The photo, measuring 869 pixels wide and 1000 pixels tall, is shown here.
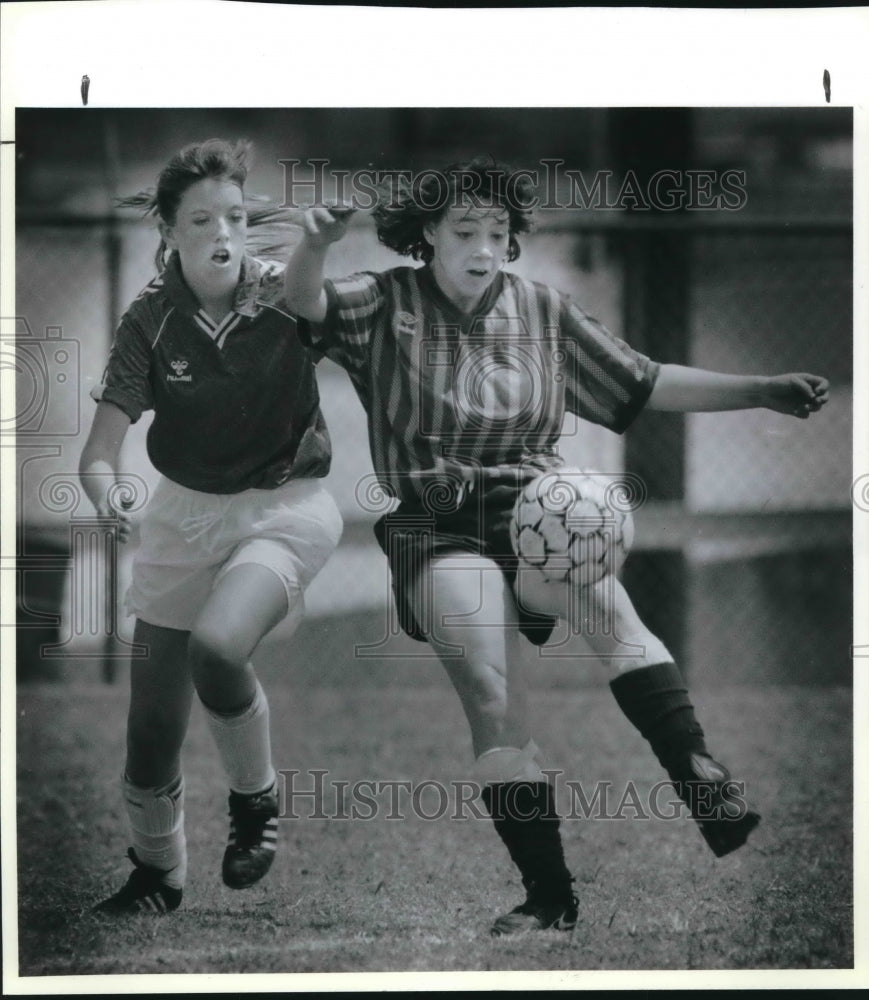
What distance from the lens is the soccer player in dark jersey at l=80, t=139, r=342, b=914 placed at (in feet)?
11.1

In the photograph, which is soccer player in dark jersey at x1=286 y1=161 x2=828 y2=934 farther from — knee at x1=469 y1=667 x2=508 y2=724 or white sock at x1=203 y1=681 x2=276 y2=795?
white sock at x1=203 y1=681 x2=276 y2=795

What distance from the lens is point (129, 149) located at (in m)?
3.38

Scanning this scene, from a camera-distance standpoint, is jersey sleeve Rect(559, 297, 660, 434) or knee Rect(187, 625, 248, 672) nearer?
knee Rect(187, 625, 248, 672)

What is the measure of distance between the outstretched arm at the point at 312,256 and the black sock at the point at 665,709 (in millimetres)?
1142

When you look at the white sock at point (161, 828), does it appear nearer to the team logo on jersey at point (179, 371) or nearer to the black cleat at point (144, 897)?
the black cleat at point (144, 897)

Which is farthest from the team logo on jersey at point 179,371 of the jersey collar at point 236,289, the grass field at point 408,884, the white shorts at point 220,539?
the grass field at point 408,884

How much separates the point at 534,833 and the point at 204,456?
1.15m

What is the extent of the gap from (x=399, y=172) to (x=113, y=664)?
133cm

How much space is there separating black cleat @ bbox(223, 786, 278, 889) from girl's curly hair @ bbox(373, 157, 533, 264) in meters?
1.32

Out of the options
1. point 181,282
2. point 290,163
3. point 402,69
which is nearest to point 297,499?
point 181,282

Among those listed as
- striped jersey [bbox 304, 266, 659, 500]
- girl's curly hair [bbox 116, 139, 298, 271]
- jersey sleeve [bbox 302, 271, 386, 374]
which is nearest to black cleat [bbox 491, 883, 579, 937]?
striped jersey [bbox 304, 266, 659, 500]

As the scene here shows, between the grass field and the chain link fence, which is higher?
the chain link fence

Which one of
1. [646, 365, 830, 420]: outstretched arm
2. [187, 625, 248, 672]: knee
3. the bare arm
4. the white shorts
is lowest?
[187, 625, 248, 672]: knee

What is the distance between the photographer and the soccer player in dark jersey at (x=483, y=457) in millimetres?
3387
